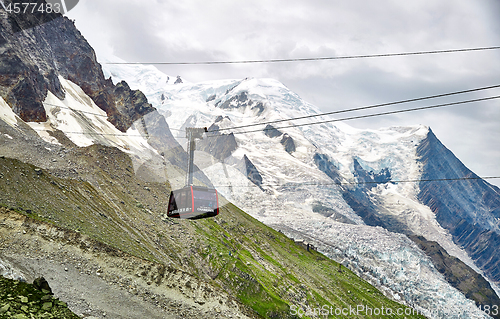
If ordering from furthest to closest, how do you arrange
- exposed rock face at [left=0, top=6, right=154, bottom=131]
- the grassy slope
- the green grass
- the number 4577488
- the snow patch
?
the number 4577488 → exposed rock face at [left=0, top=6, right=154, bottom=131] → the snow patch → the grassy slope → the green grass

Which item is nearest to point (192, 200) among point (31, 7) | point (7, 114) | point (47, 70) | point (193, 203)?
point (193, 203)

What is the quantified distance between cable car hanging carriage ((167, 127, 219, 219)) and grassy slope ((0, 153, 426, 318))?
9.00 m

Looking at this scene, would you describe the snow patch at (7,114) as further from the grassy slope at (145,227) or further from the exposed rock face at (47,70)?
the grassy slope at (145,227)

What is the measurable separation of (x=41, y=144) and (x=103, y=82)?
421 ft

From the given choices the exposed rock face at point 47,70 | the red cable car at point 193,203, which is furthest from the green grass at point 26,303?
the exposed rock face at point 47,70

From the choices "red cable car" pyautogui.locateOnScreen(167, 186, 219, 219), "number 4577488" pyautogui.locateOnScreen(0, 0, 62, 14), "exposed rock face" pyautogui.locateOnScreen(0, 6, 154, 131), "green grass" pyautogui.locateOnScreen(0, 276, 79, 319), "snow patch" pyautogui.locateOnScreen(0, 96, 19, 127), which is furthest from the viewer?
"number 4577488" pyautogui.locateOnScreen(0, 0, 62, 14)

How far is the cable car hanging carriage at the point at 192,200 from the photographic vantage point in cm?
2833

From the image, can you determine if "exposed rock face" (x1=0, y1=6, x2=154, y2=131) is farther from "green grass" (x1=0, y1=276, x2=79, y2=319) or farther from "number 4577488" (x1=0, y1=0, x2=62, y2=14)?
"green grass" (x1=0, y1=276, x2=79, y2=319)

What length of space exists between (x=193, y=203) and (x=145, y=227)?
24.0 meters

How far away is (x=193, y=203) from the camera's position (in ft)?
92.5

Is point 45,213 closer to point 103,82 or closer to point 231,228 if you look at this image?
point 231,228

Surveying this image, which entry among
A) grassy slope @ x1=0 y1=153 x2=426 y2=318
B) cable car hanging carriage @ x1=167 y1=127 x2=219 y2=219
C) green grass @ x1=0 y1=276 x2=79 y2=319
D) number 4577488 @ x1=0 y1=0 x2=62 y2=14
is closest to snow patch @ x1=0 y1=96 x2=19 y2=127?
grassy slope @ x1=0 y1=153 x2=426 y2=318

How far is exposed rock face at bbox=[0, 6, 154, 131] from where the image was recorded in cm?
8319

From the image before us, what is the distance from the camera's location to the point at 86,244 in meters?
28.8
